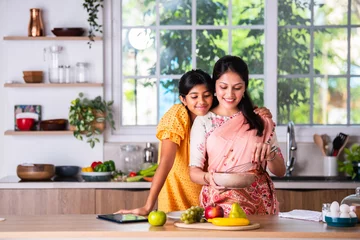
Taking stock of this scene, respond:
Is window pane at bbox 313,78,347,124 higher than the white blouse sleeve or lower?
higher

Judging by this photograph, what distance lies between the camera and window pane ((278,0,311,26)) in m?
6.38

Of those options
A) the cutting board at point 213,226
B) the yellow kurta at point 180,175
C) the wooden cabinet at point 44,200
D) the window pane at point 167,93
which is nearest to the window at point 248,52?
the window pane at point 167,93

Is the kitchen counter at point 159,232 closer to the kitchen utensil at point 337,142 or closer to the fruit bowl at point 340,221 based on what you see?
the fruit bowl at point 340,221

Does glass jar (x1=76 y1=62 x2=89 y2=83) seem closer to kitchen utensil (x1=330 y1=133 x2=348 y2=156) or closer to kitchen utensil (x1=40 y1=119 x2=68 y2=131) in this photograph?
kitchen utensil (x1=40 y1=119 x2=68 y2=131)

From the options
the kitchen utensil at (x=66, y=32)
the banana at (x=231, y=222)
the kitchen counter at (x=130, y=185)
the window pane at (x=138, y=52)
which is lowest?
the kitchen counter at (x=130, y=185)

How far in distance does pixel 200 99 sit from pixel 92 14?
7.90 feet

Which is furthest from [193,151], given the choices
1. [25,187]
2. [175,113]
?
[25,187]

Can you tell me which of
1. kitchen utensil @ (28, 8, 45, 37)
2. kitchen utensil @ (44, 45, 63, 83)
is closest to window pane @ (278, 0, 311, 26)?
kitchen utensil @ (44, 45, 63, 83)

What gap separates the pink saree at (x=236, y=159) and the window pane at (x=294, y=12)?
8.61 ft

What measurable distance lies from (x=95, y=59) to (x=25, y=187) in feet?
4.09

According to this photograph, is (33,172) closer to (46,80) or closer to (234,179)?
(46,80)

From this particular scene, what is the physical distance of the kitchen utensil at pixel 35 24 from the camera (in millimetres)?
6160

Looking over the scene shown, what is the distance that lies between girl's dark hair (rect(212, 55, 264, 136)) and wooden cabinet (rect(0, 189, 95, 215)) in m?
2.08

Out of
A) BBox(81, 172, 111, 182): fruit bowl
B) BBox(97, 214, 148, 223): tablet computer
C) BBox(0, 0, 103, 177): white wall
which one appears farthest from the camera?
BBox(0, 0, 103, 177): white wall
